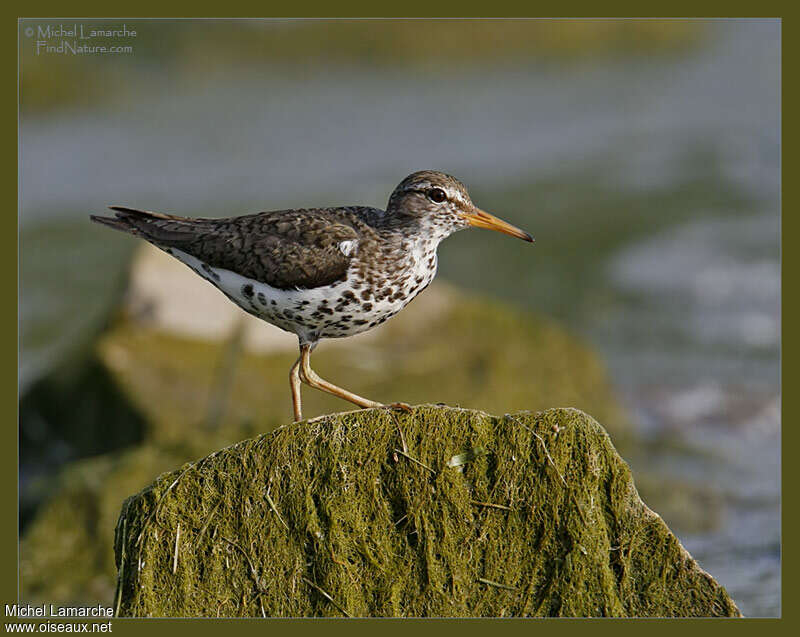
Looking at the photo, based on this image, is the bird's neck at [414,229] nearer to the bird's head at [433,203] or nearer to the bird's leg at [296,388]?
the bird's head at [433,203]

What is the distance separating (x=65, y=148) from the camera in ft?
91.3

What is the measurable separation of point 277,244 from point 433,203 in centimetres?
131

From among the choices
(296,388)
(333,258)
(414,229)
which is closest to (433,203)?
(414,229)

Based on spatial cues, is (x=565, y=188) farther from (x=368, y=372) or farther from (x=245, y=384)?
(x=245, y=384)

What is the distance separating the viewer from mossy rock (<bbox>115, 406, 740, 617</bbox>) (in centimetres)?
720

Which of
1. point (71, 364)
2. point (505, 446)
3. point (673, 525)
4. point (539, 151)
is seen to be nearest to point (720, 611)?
point (505, 446)

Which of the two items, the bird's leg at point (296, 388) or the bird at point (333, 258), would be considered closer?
the bird at point (333, 258)

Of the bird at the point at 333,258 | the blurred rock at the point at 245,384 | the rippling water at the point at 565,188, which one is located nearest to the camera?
the bird at the point at 333,258

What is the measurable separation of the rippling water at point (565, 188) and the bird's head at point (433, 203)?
610cm

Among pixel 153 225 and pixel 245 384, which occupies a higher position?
pixel 153 225

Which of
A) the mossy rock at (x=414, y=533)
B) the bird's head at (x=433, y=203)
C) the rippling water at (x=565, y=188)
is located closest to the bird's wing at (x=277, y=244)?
the bird's head at (x=433, y=203)

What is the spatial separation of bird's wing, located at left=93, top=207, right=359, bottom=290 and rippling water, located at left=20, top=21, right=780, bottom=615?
244 inches

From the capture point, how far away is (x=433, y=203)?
8.82 m

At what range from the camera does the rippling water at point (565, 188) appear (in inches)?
687
